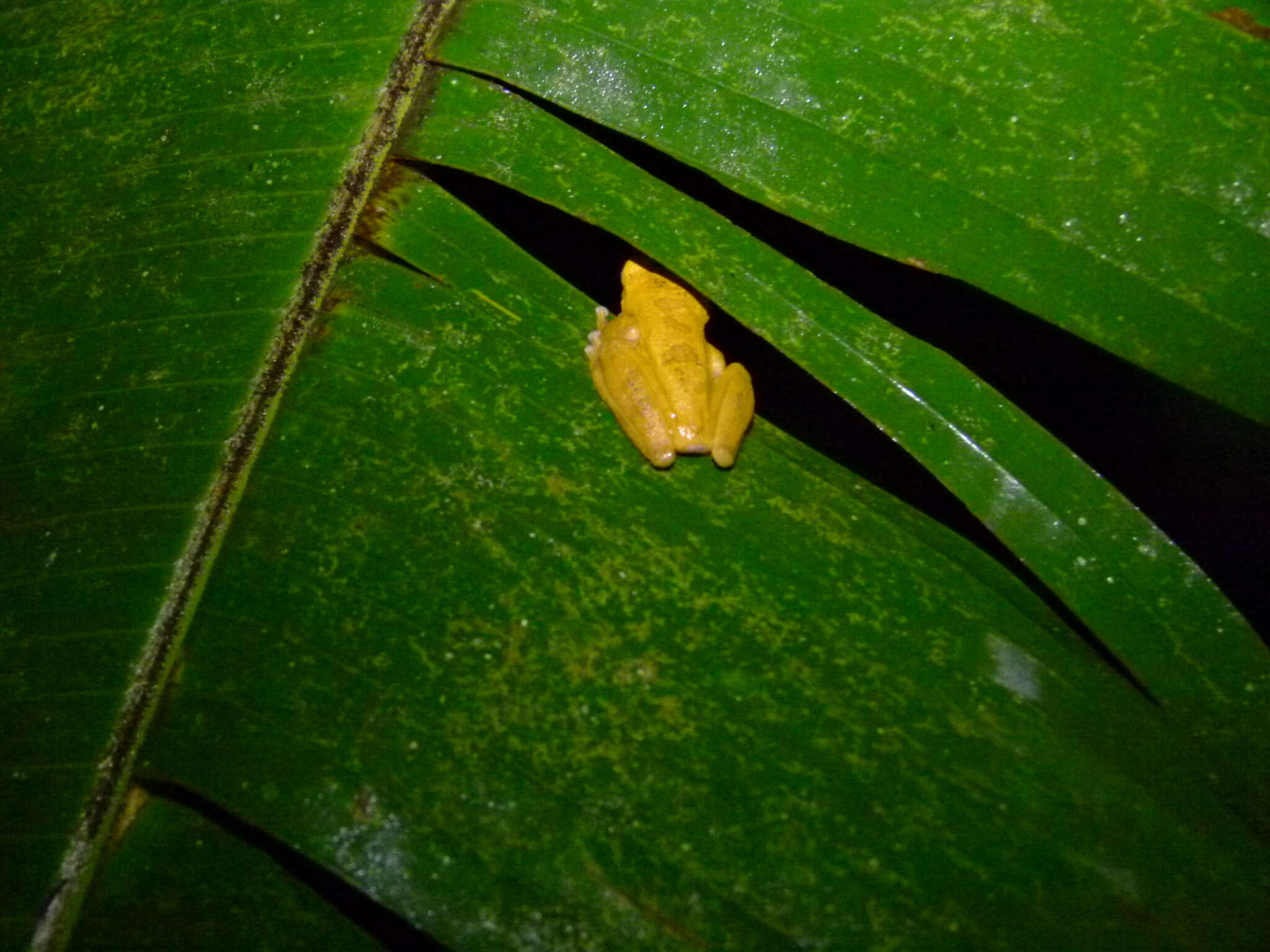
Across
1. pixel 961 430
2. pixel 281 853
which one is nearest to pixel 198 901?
pixel 281 853

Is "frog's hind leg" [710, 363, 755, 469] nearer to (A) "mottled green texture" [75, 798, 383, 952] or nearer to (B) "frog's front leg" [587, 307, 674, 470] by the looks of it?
(B) "frog's front leg" [587, 307, 674, 470]

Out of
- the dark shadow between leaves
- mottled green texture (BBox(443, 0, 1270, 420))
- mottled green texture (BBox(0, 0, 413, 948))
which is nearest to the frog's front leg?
mottled green texture (BBox(443, 0, 1270, 420))

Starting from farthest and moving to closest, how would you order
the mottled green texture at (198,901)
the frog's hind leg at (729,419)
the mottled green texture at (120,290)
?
the frog's hind leg at (729,419), the mottled green texture at (120,290), the mottled green texture at (198,901)

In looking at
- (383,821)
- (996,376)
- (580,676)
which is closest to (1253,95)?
(996,376)

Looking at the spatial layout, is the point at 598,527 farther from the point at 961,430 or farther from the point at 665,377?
Result: the point at 961,430

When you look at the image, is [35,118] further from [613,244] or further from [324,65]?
[613,244]

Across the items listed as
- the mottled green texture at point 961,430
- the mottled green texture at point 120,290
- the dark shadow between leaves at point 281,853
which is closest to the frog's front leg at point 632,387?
the mottled green texture at point 961,430

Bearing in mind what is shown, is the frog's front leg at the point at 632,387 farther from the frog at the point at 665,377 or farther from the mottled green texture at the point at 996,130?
the mottled green texture at the point at 996,130
